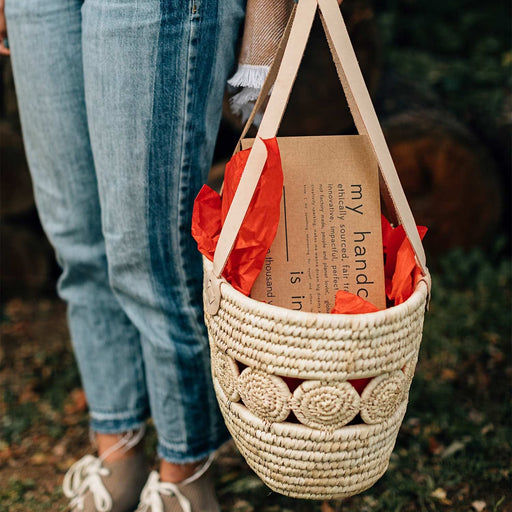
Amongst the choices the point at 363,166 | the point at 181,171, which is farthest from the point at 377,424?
the point at 181,171

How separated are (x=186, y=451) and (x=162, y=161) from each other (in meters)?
0.66

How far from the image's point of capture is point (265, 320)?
2.75ft

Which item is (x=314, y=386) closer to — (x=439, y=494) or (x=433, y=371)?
(x=439, y=494)

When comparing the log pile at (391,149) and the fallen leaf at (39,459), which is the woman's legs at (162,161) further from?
the log pile at (391,149)

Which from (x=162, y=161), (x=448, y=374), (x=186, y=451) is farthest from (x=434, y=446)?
(x=162, y=161)

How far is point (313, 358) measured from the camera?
0.83 meters

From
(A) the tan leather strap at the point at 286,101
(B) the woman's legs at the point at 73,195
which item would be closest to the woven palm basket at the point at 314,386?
(A) the tan leather strap at the point at 286,101

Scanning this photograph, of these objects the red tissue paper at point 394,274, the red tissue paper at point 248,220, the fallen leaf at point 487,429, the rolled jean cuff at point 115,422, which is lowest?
the fallen leaf at point 487,429

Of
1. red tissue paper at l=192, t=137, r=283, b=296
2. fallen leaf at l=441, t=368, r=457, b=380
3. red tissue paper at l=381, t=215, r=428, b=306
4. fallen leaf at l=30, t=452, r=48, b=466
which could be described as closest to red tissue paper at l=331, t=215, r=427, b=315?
red tissue paper at l=381, t=215, r=428, b=306

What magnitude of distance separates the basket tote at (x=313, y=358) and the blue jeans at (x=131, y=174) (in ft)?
0.67

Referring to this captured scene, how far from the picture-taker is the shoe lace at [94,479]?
1.33 meters

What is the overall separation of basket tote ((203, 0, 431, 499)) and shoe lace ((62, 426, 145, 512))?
56 centimetres

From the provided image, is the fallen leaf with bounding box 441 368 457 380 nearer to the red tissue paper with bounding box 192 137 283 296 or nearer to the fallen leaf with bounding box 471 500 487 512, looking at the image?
the fallen leaf with bounding box 471 500 487 512

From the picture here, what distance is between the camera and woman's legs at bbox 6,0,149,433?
45.8 inches
